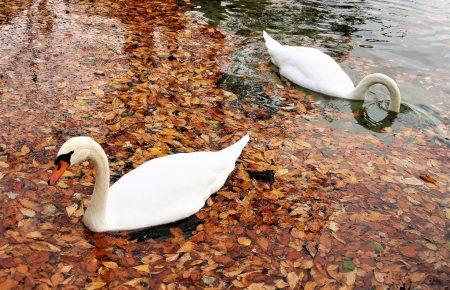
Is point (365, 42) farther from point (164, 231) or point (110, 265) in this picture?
point (110, 265)

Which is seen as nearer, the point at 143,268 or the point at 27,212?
the point at 143,268

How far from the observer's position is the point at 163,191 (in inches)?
184

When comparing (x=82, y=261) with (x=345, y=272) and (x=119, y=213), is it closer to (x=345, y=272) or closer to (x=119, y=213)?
(x=119, y=213)

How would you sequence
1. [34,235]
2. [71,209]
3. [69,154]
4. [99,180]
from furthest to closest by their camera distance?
[71,209], [34,235], [99,180], [69,154]

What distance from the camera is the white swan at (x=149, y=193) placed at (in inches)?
173

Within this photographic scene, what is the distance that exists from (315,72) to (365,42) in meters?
3.13

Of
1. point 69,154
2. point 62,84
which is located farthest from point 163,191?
point 62,84

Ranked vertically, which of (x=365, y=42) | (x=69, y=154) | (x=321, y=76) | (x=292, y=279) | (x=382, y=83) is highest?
(x=69, y=154)

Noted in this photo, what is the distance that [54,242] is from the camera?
4566mm

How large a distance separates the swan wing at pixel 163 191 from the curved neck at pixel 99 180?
6.6 inches

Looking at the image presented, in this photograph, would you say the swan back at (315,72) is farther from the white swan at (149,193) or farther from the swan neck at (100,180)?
the swan neck at (100,180)

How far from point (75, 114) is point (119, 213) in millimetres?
2721

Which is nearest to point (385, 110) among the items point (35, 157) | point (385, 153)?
point (385, 153)

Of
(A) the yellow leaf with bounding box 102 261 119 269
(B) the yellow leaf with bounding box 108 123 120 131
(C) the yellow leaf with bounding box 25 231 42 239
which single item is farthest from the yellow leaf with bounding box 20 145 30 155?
A: (A) the yellow leaf with bounding box 102 261 119 269
